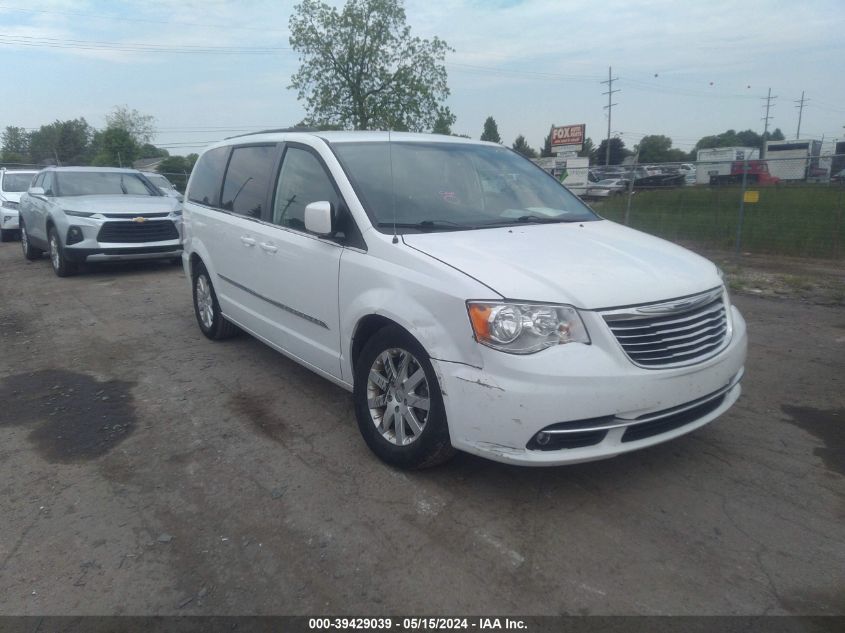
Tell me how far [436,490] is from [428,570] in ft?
2.26

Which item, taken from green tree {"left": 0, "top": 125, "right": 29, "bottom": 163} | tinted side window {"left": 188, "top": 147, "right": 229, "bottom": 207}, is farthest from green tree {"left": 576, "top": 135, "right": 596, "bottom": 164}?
green tree {"left": 0, "top": 125, "right": 29, "bottom": 163}

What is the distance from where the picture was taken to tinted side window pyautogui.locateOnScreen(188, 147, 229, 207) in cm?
609

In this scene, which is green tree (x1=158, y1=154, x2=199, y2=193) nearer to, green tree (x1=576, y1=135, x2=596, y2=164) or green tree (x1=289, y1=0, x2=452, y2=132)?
green tree (x1=289, y1=0, x2=452, y2=132)

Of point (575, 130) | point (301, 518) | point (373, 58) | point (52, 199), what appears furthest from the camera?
point (575, 130)

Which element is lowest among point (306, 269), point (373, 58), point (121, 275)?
point (121, 275)

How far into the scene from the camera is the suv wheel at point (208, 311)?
6398 mm

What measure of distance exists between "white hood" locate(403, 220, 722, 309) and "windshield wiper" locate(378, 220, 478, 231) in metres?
0.09

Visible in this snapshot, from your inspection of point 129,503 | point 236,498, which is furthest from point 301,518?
point 129,503

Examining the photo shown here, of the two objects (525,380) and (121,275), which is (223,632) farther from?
(121,275)

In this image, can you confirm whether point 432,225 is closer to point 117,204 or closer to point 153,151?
point 117,204

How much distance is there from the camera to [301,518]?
3.38 metres

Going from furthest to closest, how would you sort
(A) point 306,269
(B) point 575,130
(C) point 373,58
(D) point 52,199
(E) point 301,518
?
(B) point 575,130
(C) point 373,58
(D) point 52,199
(A) point 306,269
(E) point 301,518

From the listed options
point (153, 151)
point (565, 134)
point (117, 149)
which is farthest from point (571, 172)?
point (153, 151)

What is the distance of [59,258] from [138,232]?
4.32ft
